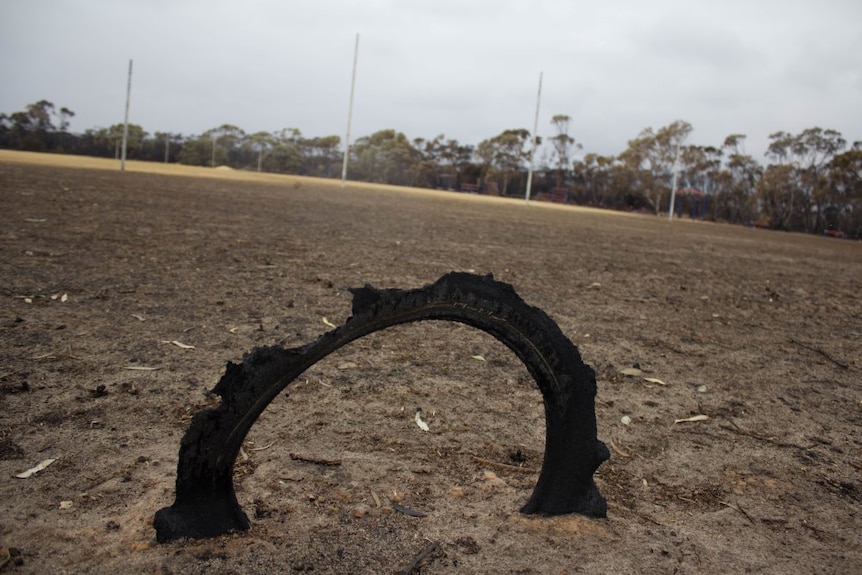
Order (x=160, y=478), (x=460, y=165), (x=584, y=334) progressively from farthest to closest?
(x=460, y=165) → (x=584, y=334) → (x=160, y=478)

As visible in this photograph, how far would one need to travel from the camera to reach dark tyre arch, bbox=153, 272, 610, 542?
1645mm

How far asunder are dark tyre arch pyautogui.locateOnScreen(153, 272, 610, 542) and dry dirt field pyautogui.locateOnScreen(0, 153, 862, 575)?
9cm

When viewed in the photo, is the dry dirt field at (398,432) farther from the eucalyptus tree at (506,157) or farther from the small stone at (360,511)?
the eucalyptus tree at (506,157)

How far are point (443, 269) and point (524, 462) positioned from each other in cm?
485

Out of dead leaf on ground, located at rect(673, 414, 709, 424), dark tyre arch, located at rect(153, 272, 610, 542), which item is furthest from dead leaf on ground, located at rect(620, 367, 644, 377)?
dark tyre arch, located at rect(153, 272, 610, 542)

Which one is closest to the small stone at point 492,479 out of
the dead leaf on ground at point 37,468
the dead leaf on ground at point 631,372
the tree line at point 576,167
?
the dead leaf on ground at point 37,468

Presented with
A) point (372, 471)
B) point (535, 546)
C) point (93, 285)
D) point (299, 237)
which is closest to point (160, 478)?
point (372, 471)

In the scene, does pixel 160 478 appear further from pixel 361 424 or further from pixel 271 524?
pixel 361 424

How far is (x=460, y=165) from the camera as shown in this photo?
7806 centimetres

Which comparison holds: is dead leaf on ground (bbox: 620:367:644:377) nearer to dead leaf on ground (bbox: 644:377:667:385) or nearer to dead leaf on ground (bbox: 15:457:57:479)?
dead leaf on ground (bbox: 644:377:667:385)

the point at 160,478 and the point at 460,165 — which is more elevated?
the point at 460,165

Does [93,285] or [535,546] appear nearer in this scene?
[535,546]

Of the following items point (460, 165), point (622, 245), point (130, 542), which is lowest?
point (130, 542)

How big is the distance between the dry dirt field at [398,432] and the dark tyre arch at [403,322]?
9 centimetres
